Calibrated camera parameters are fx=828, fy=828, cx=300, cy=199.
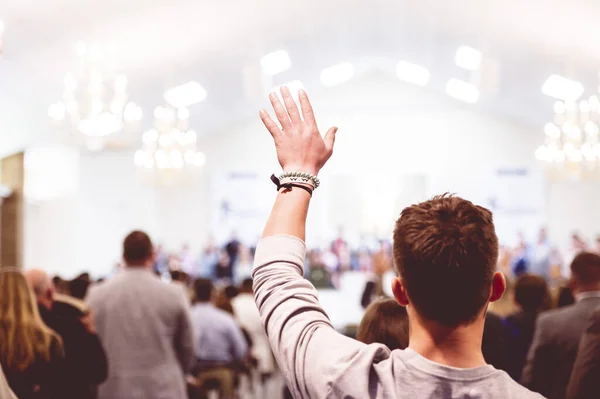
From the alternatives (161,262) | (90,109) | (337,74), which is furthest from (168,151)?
(337,74)

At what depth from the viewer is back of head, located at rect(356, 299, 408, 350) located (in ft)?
6.85

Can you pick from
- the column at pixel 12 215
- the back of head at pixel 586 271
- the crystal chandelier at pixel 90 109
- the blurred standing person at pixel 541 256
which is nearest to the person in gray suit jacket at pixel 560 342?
the back of head at pixel 586 271

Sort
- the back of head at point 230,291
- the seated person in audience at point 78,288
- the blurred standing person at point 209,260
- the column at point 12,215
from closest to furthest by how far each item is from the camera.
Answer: the seated person in audience at point 78,288, the back of head at point 230,291, the column at point 12,215, the blurred standing person at point 209,260

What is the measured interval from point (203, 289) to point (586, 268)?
356cm

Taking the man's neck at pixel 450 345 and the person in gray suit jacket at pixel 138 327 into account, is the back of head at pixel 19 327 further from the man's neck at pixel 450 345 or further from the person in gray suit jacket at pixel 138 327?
the man's neck at pixel 450 345

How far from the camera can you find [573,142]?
13.7m

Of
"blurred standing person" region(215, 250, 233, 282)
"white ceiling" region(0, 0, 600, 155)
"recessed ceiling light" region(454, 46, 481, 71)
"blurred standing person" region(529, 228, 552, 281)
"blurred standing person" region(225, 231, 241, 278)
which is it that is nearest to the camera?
"white ceiling" region(0, 0, 600, 155)

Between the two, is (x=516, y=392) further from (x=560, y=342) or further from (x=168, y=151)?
(x=168, y=151)

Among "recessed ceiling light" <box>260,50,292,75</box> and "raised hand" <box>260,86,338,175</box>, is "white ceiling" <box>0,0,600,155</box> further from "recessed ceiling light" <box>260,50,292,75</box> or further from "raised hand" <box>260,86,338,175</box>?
"raised hand" <box>260,86,338,175</box>

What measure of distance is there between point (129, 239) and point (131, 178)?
1631 cm

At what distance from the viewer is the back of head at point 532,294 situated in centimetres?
505

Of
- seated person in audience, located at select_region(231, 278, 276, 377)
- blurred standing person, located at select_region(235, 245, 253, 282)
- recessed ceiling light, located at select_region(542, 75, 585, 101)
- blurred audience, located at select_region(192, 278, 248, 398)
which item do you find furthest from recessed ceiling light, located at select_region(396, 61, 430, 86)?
blurred audience, located at select_region(192, 278, 248, 398)

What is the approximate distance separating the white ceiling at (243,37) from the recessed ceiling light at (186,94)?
0.24m

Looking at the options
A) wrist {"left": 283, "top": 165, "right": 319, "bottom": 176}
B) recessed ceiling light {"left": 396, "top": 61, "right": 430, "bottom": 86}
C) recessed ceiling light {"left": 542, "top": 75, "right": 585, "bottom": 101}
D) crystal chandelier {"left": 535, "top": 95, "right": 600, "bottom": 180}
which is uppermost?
recessed ceiling light {"left": 396, "top": 61, "right": 430, "bottom": 86}
